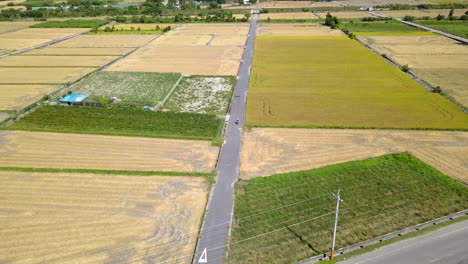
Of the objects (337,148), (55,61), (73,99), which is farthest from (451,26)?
(55,61)

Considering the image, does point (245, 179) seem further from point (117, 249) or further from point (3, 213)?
point (3, 213)

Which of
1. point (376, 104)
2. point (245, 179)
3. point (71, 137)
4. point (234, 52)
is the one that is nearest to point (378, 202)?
point (245, 179)

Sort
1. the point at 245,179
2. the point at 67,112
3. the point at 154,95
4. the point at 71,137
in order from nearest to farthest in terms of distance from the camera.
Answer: the point at 245,179 < the point at 71,137 < the point at 67,112 < the point at 154,95

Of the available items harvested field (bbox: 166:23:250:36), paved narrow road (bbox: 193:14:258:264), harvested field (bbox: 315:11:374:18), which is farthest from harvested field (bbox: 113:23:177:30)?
paved narrow road (bbox: 193:14:258:264)

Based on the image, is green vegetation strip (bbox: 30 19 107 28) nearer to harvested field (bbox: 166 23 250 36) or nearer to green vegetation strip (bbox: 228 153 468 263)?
harvested field (bbox: 166 23 250 36)

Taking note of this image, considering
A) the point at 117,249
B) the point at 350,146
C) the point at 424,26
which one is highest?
the point at 424,26

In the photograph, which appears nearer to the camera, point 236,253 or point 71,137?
point 236,253

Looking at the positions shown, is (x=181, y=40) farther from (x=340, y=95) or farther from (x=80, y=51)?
(x=340, y=95)
